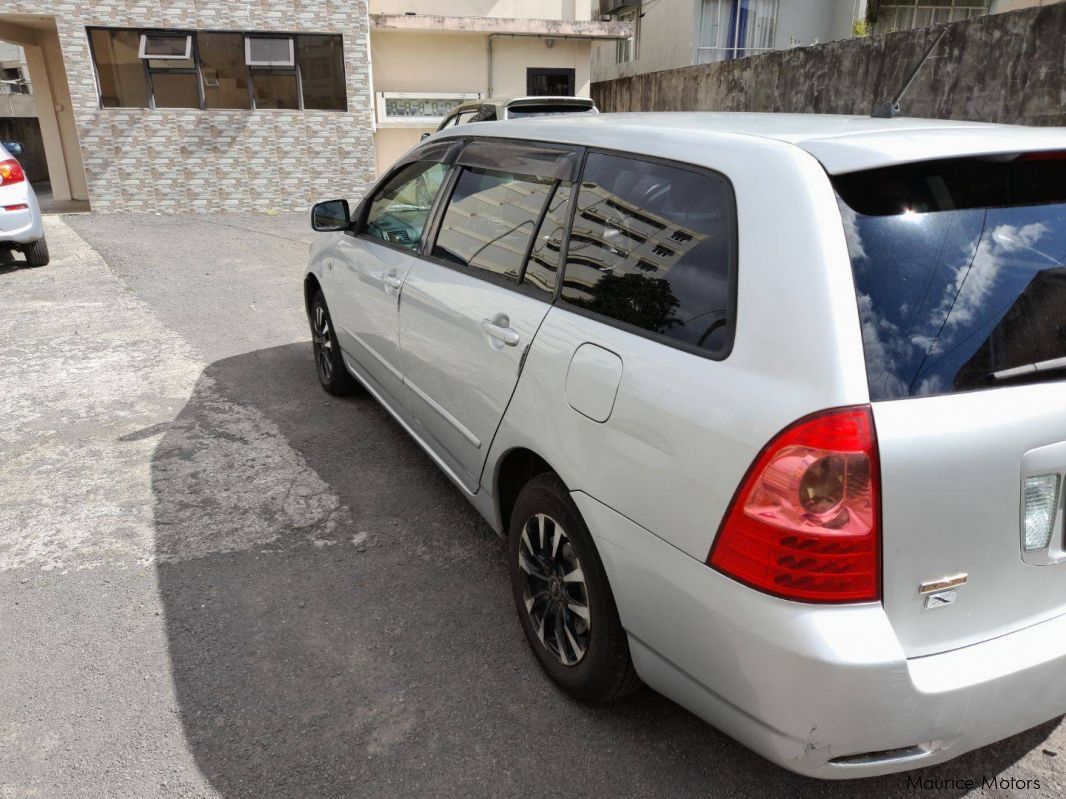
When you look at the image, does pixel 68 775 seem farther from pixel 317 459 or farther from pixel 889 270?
pixel 889 270

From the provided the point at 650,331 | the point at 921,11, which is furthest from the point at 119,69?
the point at 921,11

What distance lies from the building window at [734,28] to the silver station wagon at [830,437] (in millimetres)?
19433

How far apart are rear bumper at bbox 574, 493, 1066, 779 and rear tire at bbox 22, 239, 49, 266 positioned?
9.56 m

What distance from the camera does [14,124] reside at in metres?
23.8

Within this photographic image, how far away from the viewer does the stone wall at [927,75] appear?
25.6ft

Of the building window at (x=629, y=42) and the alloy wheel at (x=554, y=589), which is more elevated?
the building window at (x=629, y=42)

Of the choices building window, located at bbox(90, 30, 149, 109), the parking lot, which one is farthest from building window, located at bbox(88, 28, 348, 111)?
the parking lot

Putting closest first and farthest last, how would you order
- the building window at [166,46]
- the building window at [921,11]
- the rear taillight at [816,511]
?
1. the rear taillight at [816,511]
2. the building window at [166,46]
3. the building window at [921,11]

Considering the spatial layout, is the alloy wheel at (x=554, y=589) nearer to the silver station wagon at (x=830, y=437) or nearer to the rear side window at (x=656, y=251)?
the silver station wagon at (x=830, y=437)

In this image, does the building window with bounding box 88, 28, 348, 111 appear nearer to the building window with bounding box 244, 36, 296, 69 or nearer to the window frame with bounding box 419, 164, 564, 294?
the building window with bounding box 244, 36, 296, 69

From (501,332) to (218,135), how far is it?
45.3 ft

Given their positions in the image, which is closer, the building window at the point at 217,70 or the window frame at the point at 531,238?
the window frame at the point at 531,238

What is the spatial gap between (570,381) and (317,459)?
7.82ft

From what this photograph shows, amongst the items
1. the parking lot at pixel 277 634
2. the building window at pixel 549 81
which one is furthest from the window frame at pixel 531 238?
the building window at pixel 549 81
